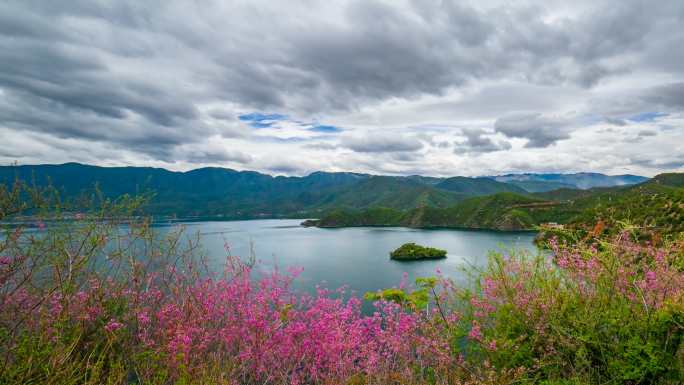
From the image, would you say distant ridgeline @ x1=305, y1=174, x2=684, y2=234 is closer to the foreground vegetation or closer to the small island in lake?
the small island in lake

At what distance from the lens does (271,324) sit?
5367 millimetres

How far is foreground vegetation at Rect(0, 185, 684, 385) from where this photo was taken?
4.47 m

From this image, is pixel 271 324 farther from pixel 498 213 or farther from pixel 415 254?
pixel 498 213

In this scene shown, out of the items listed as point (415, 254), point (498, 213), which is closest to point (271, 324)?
point (415, 254)

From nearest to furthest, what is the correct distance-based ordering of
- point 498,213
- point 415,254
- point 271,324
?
point 271,324
point 415,254
point 498,213

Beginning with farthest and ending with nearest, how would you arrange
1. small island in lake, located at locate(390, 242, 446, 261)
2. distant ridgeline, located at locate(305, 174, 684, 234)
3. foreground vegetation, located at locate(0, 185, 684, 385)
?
distant ridgeline, located at locate(305, 174, 684, 234) → small island in lake, located at locate(390, 242, 446, 261) → foreground vegetation, located at locate(0, 185, 684, 385)

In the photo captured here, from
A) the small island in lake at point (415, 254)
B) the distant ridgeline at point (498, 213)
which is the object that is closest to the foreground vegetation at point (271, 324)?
Result: the small island in lake at point (415, 254)

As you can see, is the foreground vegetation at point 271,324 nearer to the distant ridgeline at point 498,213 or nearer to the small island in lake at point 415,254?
the small island in lake at point 415,254

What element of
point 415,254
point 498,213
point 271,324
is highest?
point 271,324

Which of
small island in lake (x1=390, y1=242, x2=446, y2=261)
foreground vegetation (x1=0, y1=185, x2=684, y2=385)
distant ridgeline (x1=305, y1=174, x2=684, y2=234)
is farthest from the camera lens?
distant ridgeline (x1=305, y1=174, x2=684, y2=234)

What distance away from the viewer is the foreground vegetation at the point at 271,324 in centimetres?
447

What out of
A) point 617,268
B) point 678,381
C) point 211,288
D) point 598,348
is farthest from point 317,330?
point 617,268

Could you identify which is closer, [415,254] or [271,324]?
[271,324]

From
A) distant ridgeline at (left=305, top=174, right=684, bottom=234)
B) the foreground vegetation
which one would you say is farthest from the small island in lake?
the foreground vegetation
